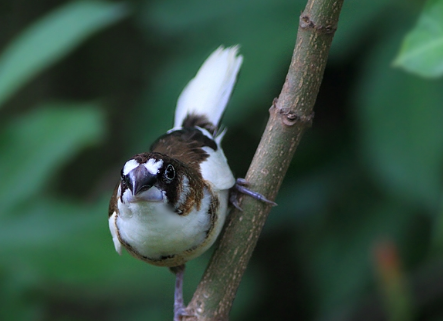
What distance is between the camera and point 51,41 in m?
2.64

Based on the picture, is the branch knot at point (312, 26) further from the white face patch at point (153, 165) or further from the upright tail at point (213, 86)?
the upright tail at point (213, 86)

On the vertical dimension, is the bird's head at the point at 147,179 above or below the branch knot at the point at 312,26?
below

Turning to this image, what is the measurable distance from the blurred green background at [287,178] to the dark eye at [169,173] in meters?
0.89

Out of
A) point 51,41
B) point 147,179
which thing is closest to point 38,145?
point 51,41

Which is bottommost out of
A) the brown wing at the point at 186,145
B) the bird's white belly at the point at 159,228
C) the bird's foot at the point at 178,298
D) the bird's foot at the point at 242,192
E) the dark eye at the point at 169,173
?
the bird's foot at the point at 178,298

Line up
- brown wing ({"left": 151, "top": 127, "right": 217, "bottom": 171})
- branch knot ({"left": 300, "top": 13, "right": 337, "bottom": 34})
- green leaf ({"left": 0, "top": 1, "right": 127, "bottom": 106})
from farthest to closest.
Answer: green leaf ({"left": 0, "top": 1, "right": 127, "bottom": 106}) < brown wing ({"left": 151, "top": 127, "right": 217, "bottom": 171}) < branch knot ({"left": 300, "top": 13, "right": 337, "bottom": 34})

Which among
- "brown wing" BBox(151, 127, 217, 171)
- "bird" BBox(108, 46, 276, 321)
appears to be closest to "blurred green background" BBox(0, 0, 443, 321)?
"brown wing" BBox(151, 127, 217, 171)

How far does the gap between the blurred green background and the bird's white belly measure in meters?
0.71

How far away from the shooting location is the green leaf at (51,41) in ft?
8.49

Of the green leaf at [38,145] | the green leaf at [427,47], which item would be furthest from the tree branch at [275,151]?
the green leaf at [38,145]

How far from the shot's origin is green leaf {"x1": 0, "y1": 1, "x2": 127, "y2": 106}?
2588 mm

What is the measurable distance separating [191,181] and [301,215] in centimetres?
157

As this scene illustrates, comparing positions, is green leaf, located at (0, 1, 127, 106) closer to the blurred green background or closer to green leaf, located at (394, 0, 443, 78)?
the blurred green background

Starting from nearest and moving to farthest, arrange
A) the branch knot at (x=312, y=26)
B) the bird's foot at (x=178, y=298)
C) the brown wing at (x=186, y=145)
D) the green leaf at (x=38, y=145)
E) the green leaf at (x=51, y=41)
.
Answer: the branch knot at (x=312, y=26)
the bird's foot at (x=178, y=298)
the brown wing at (x=186, y=145)
the green leaf at (x=51, y=41)
the green leaf at (x=38, y=145)
